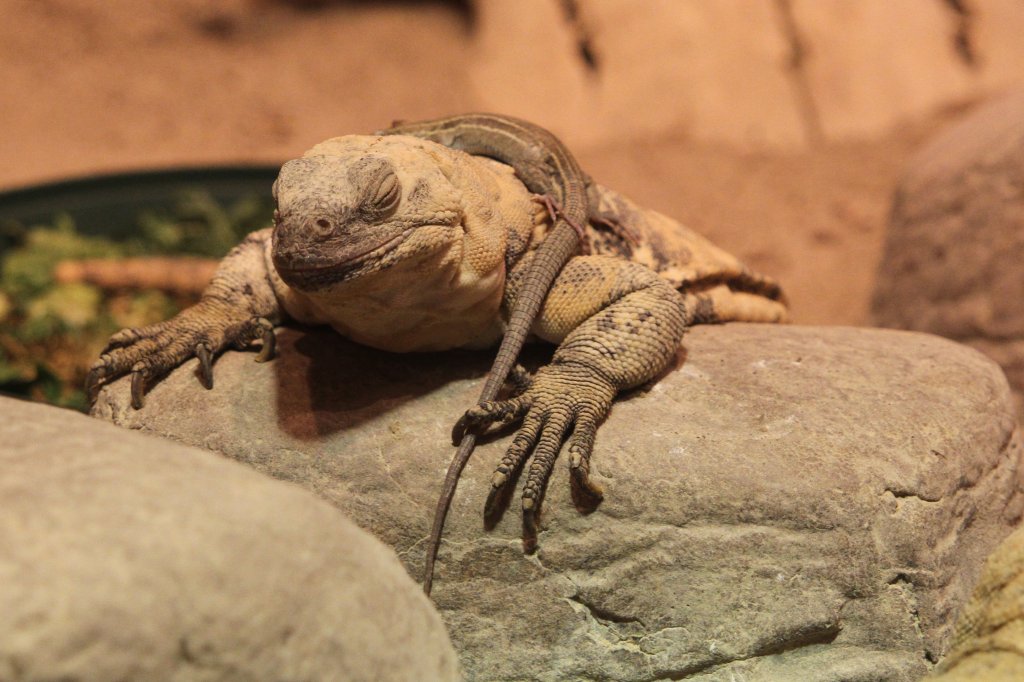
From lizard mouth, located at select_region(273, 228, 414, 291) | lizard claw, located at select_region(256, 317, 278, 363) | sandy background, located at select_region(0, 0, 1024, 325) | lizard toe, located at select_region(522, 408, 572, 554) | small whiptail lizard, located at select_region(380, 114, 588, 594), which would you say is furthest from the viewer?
sandy background, located at select_region(0, 0, 1024, 325)

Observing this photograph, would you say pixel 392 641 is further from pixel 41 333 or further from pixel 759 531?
pixel 41 333

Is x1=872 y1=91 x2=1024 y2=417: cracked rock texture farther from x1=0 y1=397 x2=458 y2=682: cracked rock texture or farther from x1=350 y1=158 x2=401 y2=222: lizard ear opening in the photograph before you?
x1=0 y1=397 x2=458 y2=682: cracked rock texture

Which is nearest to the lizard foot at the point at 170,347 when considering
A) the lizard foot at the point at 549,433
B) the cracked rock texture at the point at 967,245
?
the lizard foot at the point at 549,433

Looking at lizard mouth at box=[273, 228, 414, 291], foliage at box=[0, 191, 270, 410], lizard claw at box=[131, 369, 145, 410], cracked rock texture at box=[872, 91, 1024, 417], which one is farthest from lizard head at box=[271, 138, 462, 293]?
cracked rock texture at box=[872, 91, 1024, 417]

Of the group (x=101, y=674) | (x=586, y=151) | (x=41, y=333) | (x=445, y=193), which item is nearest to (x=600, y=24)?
(x=586, y=151)

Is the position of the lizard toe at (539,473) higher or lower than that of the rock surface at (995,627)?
higher

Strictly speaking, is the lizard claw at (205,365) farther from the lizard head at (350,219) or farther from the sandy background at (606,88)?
the sandy background at (606,88)

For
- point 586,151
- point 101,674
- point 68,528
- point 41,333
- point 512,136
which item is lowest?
point 41,333

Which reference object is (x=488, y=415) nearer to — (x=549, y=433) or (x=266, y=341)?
(x=549, y=433)
